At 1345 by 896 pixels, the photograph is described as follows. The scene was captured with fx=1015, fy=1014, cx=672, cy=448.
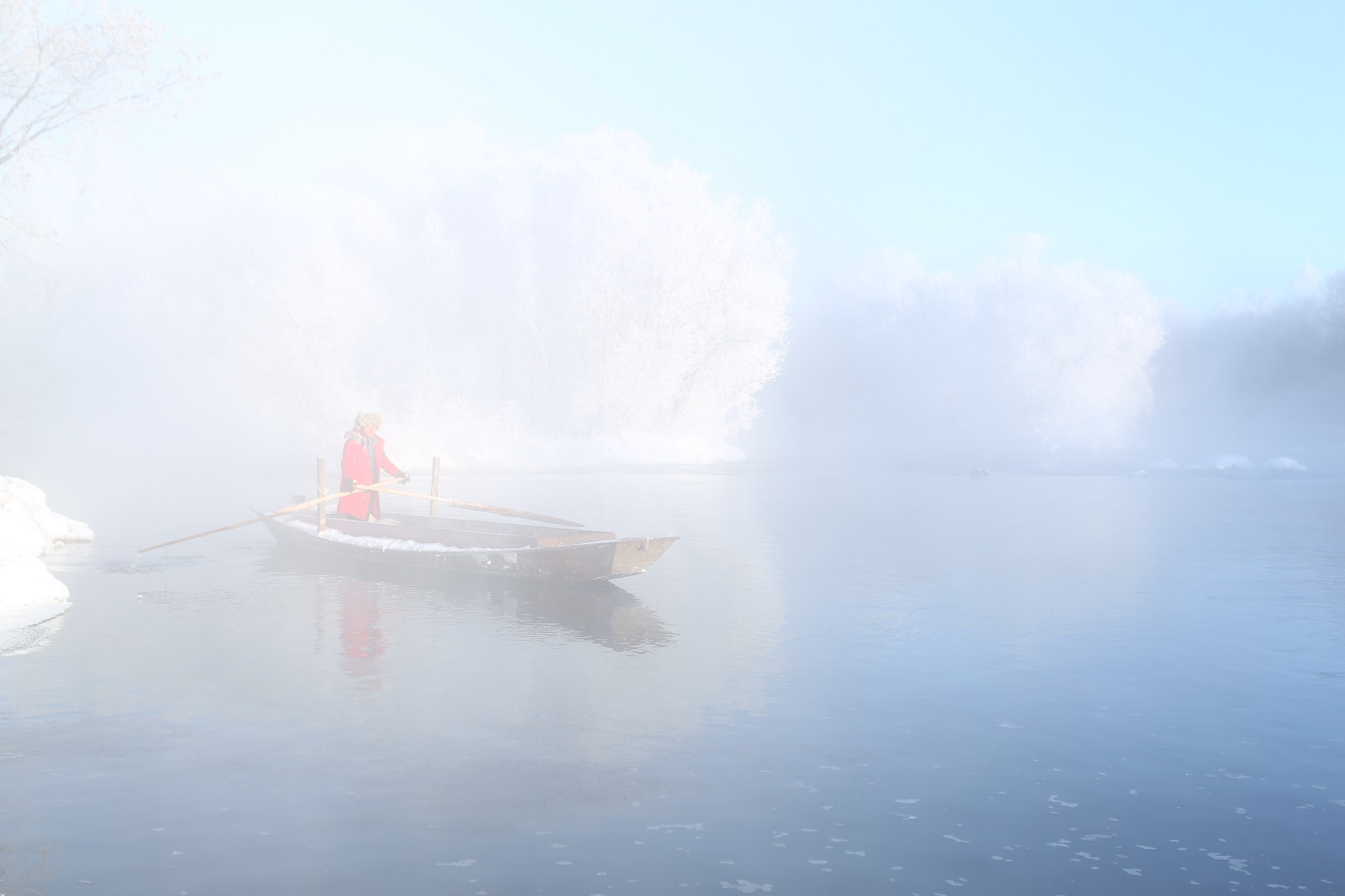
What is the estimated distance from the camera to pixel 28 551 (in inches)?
521

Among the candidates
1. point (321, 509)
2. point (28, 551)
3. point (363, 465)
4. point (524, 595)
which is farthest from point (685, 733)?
point (28, 551)

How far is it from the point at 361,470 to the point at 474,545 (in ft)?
8.38

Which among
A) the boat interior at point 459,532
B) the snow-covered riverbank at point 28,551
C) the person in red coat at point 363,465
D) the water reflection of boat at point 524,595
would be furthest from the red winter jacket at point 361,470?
the snow-covered riverbank at point 28,551

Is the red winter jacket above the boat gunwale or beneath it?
above

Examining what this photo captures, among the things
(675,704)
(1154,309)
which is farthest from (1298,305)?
(675,704)

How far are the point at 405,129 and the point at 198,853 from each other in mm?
50449

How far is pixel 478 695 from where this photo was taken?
8047 millimetres

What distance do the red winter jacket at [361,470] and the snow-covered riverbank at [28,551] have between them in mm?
3937

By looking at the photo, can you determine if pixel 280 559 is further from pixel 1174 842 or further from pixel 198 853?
pixel 1174 842

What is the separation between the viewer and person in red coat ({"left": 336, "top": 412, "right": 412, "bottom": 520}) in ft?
48.3

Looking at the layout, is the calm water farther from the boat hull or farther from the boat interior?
the boat interior

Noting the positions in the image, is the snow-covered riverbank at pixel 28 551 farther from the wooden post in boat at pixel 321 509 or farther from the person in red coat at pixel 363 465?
the person in red coat at pixel 363 465

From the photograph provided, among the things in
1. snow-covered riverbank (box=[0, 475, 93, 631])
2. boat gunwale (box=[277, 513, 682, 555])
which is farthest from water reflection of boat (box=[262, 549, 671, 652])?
snow-covered riverbank (box=[0, 475, 93, 631])

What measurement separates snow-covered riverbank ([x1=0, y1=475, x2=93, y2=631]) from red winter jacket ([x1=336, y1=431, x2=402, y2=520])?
155 inches
